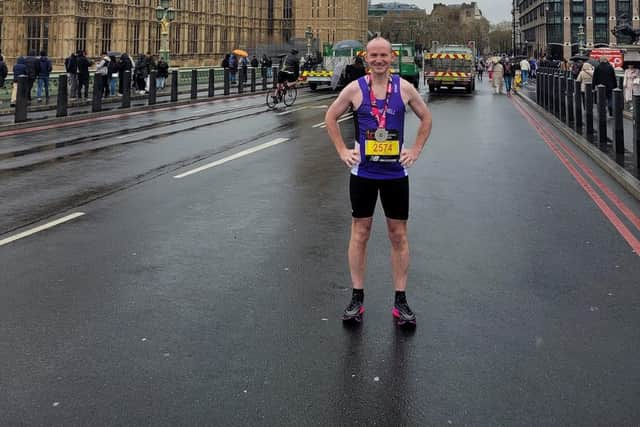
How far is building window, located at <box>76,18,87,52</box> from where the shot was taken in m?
60.3

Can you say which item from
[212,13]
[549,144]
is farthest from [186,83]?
[212,13]

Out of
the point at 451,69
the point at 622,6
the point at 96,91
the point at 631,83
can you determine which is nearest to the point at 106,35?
the point at 451,69

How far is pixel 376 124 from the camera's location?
4.44 meters

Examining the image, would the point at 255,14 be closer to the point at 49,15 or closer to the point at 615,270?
the point at 49,15

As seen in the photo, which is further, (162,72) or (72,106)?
(162,72)

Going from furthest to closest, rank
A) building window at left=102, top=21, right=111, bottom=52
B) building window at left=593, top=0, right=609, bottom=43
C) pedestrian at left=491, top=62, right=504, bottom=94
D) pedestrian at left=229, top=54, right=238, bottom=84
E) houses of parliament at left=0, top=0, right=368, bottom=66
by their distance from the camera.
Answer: building window at left=593, top=0, right=609, bottom=43, building window at left=102, top=21, right=111, bottom=52, houses of parliament at left=0, top=0, right=368, bottom=66, pedestrian at left=229, top=54, right=238, bottom=84, pedestrian at left=491, top=62, right=504, bottom=94

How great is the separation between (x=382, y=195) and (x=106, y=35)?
214 feet

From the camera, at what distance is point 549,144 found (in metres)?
15.2

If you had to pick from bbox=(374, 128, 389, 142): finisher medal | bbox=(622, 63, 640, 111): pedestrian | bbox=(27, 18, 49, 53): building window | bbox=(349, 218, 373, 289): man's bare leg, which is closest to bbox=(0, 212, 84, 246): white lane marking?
bbox=(349, 218, 373, 289): man's bare leg

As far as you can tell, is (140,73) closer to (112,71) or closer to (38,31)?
(112,71)

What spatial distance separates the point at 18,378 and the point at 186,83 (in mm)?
33503

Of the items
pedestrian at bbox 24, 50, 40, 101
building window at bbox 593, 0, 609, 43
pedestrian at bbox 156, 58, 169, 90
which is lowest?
pedestrian at bbox 24, 50, 40, 101

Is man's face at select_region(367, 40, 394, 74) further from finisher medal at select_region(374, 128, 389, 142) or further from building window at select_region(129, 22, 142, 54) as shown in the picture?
building window at select_region(129, 22, 142, 54)

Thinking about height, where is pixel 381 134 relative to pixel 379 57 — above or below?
below
